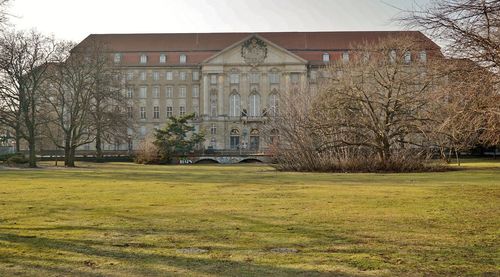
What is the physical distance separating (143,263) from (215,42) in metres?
103

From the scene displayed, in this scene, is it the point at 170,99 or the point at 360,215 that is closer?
the point at 360,215

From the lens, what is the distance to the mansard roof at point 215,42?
106m

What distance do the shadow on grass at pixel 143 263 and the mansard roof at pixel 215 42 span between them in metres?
97.4

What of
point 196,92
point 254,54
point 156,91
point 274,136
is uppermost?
point 254,54

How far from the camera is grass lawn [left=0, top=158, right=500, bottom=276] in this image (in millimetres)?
7500

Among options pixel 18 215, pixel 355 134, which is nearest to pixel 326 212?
pixel 18 215

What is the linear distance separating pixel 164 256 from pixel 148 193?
11549 millimetres

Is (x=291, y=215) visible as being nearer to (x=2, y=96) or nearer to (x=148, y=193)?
(x=148, y=193)

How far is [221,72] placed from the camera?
102438 mm

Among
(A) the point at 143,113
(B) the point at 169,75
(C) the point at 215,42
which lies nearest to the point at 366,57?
(C) the point at 215,42

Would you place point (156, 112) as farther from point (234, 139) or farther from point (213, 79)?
point (234, 139)

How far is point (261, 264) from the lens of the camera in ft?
25.1

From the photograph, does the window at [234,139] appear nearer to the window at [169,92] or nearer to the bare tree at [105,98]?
the window at [169,92]

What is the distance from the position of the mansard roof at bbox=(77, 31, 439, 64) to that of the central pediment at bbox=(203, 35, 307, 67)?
4140 mm
